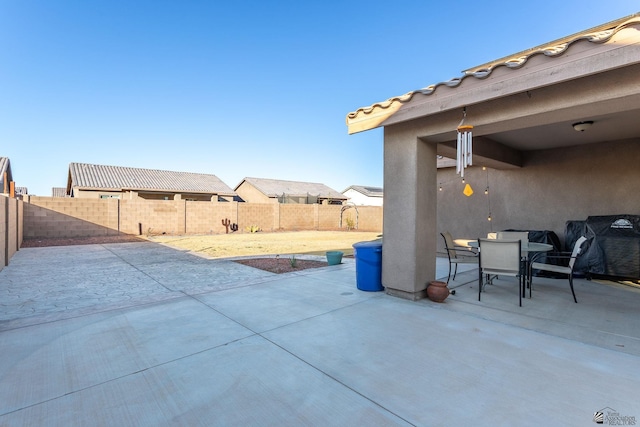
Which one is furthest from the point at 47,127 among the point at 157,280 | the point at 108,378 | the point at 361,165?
the point at 361,165

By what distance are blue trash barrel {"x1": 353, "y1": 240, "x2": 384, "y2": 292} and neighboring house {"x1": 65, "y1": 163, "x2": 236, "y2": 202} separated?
1852 centimetres

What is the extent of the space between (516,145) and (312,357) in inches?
275

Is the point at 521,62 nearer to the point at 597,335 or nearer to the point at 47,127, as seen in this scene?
the point at 597,335

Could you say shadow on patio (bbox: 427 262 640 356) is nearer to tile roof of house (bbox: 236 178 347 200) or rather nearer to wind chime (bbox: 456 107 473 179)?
wind chime (bbox: 456 107 473 179)

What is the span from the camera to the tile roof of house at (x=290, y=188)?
35.5m

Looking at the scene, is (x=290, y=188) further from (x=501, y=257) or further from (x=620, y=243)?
(x=501, y=257)

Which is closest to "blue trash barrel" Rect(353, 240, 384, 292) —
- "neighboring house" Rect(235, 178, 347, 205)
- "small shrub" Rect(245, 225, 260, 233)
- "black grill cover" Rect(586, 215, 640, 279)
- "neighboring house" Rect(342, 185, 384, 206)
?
"black grill cover" Rect(586, 215, 640, 279)

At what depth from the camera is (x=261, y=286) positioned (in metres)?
5.80

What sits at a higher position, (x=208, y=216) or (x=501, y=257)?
(x=208, y=216)

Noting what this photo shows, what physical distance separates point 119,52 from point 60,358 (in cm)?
1166

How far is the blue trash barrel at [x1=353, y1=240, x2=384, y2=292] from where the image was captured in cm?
538

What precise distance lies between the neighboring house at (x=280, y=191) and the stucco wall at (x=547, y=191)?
21889 millimetres

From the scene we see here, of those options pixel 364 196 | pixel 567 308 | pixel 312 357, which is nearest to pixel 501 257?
pixel 567 308

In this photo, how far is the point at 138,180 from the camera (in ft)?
80.4
